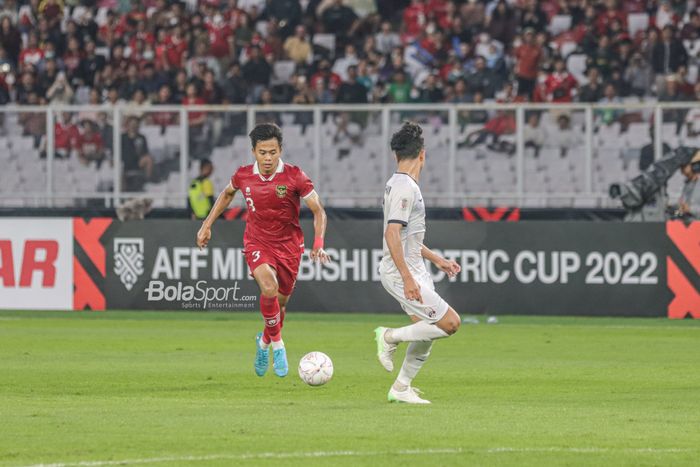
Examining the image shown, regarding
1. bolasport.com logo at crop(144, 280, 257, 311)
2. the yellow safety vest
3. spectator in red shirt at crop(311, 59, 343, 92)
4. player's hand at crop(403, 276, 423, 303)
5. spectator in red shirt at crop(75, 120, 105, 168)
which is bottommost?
bolasport.com logo at crop(144, 280, 257, 311)

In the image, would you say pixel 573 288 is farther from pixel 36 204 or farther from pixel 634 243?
pixel 36 204

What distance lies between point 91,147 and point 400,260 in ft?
49.8

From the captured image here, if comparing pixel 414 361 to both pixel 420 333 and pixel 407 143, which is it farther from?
pixel 407 143

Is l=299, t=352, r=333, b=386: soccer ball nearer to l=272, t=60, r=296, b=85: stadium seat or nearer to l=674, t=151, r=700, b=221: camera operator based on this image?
l=674, t=151, r=700, b=221: camera operator

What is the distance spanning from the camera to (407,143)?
11523 mm

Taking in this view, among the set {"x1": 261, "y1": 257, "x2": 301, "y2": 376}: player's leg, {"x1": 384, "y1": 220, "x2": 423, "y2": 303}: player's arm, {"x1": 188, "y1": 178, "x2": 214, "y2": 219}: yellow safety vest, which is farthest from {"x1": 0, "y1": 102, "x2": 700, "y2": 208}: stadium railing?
{"x1": 384, "y1": 220, "x2": 423, "y2": 303}: player's arm

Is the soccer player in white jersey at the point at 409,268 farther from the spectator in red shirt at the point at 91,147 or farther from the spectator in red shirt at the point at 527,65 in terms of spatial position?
the spectator in red shirt at the point at 527,65

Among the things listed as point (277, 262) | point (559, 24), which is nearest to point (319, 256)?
point (277, 262)

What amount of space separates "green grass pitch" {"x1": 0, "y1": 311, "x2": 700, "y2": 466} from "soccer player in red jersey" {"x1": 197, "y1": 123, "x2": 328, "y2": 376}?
475 millimetres

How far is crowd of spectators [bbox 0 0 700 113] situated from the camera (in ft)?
88.2

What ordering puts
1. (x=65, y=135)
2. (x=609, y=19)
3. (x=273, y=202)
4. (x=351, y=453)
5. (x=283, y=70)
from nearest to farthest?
(x=351, y=453) < (x=273, y=202) < (x=65, y=135) < (x=609, y=19) < (x=283, y=70)

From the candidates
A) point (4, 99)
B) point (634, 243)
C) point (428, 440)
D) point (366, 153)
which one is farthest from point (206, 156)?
point (428, 440)

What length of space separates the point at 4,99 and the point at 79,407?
18.9 metres

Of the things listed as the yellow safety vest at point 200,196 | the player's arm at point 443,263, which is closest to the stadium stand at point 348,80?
the yellow safety vest at point 200,196
